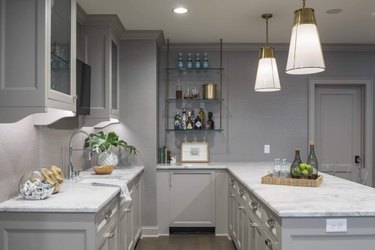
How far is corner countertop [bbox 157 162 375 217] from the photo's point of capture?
1945mm

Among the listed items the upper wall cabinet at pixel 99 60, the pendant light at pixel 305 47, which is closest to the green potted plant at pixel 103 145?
the upper wall cabinet at pixel 99 60

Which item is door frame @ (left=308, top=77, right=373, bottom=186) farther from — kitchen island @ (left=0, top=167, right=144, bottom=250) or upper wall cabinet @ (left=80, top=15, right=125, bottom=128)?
kitchen island @ (left=0, top=167, right=144, bottom=250)

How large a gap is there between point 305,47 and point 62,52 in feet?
5.14

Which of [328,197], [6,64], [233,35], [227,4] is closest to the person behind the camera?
[6,64]

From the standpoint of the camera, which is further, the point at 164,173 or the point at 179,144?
the point at 179,144

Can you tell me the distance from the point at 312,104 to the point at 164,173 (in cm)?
229

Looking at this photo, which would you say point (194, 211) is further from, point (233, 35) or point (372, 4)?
point (372, 4)

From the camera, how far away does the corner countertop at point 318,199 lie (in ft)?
6.38

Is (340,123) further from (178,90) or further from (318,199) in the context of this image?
(318,199)

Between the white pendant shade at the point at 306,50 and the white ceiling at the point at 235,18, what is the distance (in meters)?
1.09

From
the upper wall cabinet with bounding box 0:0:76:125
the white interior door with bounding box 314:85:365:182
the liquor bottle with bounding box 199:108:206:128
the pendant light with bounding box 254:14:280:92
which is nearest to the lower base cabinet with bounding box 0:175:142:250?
the upper wall cabinet with bounding box 0:0:76:125

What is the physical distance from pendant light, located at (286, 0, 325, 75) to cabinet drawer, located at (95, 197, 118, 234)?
1.53m

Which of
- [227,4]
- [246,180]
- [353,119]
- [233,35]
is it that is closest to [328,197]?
[246,180]

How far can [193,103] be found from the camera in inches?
192
